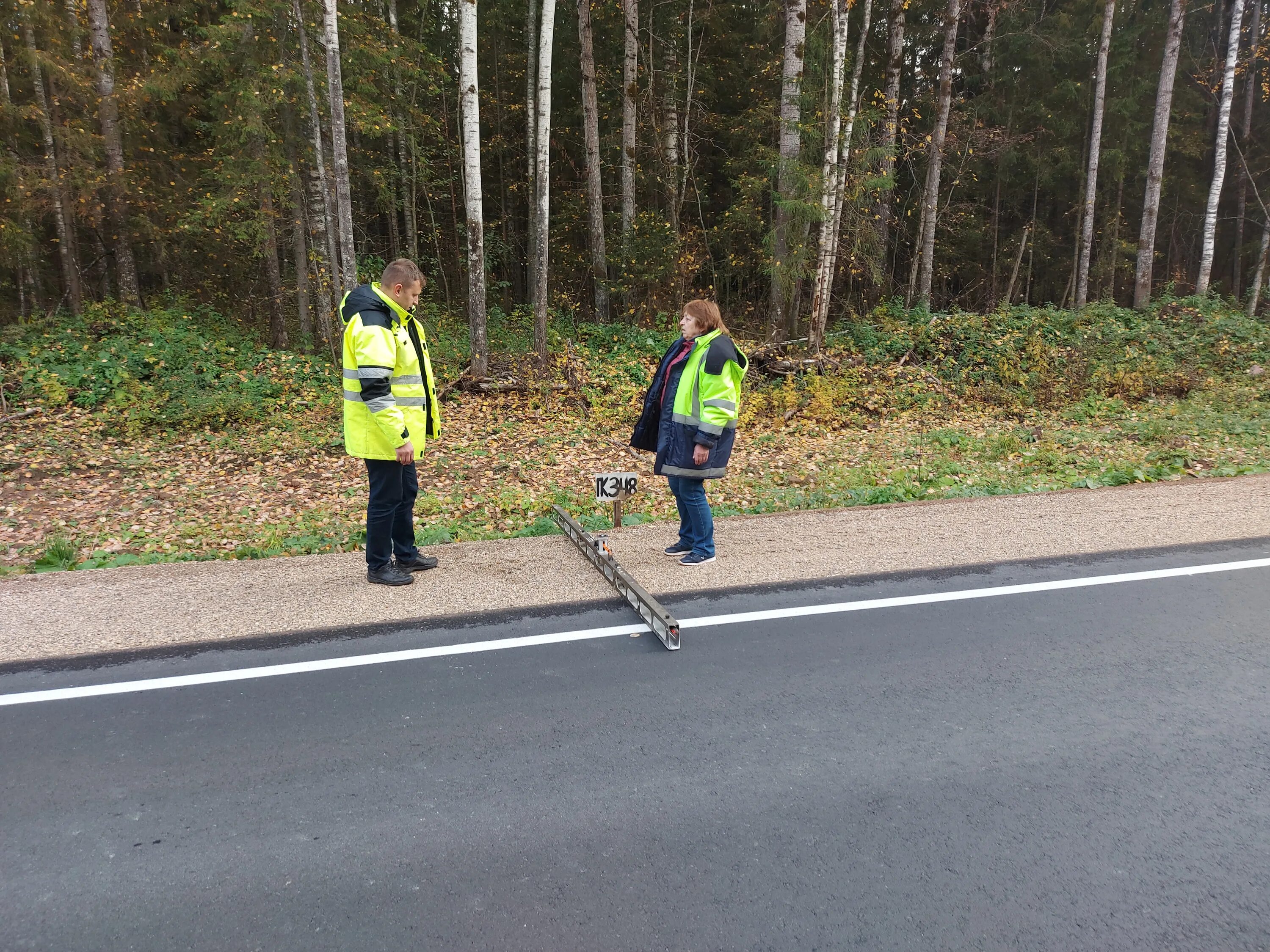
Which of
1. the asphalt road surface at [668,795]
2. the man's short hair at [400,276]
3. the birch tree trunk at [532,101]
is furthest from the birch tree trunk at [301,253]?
the asphalt road surface at [668,795]

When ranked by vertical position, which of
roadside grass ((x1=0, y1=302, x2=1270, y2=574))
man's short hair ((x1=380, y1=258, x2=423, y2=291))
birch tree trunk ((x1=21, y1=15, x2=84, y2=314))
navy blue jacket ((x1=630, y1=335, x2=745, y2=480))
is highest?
birch tree trunk ((x1=21, y1=15, x2=84, y2=314))

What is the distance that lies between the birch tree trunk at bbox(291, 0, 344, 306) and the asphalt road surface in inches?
500

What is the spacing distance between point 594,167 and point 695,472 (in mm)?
14217

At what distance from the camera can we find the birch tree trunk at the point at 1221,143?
18.3 m

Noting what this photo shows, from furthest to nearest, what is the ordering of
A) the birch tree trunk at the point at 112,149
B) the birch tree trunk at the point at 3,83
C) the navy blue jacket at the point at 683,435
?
the birch tree trunk at the point at 3,83 → the birch tree trunk at the point at 112,149 → the navy blue jacket at the point at 683,435

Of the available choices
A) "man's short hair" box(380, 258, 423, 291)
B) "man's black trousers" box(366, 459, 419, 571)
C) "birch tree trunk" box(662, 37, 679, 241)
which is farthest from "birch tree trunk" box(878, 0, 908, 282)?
"man's black trousers" box(366, 459, 419, 571)

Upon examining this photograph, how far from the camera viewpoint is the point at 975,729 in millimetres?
3758

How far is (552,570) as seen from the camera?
600 centimetres

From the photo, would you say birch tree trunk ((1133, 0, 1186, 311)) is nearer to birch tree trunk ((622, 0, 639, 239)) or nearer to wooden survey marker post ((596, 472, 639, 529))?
birch tree trunk ((622, 0, 639, 239))

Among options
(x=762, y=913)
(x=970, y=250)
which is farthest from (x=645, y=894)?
(x=970, y=250)

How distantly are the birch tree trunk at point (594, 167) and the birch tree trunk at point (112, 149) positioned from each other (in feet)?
31.5

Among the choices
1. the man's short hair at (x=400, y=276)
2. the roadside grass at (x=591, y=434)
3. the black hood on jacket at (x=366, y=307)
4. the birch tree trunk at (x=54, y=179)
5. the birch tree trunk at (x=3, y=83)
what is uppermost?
the birch tree trunk at (x=3, y=83)

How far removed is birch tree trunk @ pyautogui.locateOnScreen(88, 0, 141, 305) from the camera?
597 inches

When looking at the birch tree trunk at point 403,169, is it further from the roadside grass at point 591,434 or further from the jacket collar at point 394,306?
the jacket collar at point 394,306
